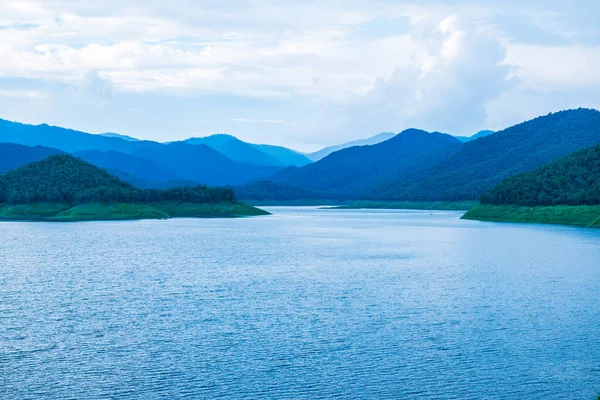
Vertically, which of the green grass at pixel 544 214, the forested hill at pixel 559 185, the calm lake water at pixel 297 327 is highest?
the forested hill at pixel 559 185

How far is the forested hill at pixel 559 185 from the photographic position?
15988 cm

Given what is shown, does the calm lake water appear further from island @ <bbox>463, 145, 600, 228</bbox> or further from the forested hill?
the forested hill

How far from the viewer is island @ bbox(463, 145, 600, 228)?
154m

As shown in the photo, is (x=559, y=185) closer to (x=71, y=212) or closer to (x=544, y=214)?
(x=544, y=214)

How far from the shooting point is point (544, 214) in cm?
15888

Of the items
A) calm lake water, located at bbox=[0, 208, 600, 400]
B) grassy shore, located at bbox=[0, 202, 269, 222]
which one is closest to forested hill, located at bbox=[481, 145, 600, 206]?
calm lake water, located at bbox=[0, 208, 600, 400]

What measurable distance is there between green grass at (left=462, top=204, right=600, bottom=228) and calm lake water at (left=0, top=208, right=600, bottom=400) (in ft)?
242

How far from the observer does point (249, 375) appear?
31.2m

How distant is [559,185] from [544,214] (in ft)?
44.1

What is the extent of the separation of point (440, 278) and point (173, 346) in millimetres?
34164

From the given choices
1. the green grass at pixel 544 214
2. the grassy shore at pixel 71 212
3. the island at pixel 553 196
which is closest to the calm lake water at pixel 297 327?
the green grass at pixel 544 214

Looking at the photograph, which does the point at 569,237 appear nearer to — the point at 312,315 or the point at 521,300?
the point at 521,300

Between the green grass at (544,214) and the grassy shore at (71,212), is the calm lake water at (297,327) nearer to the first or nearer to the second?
the green grass at (544,214)

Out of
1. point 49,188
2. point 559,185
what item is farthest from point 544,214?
point 49,188
